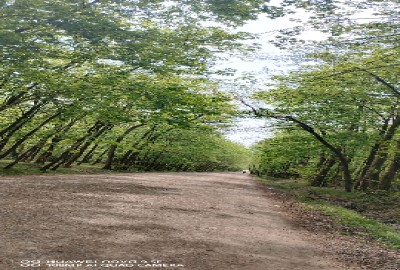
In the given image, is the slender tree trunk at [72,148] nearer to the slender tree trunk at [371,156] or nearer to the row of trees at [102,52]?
the row of trees at [102,52]

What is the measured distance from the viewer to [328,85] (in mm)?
21016

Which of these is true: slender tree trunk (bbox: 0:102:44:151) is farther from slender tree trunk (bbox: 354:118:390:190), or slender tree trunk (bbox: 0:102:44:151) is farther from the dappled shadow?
Answer: slender tree trunk (bbox: 354:118:390:190)

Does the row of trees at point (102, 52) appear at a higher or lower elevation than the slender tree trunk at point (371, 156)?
higher

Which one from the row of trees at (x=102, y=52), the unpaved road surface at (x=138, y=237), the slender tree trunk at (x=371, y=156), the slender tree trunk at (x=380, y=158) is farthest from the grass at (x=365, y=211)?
the row of trees at (x=102, y=52)

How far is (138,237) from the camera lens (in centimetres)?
782

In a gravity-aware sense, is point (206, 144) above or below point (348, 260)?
below

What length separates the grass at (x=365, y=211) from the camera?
473 inches

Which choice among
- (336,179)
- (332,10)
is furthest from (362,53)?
(336,179)

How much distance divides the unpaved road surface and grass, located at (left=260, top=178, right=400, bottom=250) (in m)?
2.67

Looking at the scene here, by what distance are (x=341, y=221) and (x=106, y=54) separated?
1247cm

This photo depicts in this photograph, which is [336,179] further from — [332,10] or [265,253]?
[265,253]

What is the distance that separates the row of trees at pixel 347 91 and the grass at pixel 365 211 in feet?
7.54

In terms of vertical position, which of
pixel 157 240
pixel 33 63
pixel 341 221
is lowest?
pixel 341 221

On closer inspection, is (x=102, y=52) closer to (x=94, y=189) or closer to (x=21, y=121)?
(x=94, y=189)
